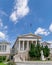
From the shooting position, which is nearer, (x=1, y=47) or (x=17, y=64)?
(x=17, y=64)

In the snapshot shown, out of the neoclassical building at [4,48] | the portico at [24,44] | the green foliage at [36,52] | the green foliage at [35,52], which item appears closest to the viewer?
the green foliage at [35,52]

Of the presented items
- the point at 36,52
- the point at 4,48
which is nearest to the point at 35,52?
the point at 36,52

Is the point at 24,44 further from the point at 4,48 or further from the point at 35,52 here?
the point at 35,52

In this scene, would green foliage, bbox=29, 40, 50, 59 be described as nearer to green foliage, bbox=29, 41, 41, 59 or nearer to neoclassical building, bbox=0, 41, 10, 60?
green foliage, bbox=29, 41, 41, 59

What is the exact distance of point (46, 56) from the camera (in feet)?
241

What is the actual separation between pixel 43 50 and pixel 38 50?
264cm

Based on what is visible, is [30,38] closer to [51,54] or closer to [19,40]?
[19,40]

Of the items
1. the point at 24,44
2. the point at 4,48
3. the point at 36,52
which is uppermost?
the point at 24,44

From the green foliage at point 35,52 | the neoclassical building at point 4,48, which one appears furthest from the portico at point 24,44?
the green foliage at point 35,52

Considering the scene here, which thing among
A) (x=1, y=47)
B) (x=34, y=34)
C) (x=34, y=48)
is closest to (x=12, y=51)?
(x=1, y=47)

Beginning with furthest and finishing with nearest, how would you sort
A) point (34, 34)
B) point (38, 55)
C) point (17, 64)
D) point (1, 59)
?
point (34, 34) → point (1, 59) → point (38, 55) → point (17, 64)

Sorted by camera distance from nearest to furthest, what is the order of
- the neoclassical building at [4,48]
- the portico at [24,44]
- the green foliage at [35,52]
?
1. the green foliage at [35,52]
2. the neoclassical building at [4,48]
3. the portico at [24,44]

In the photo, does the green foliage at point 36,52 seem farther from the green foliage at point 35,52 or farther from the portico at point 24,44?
the portico at point 24,44

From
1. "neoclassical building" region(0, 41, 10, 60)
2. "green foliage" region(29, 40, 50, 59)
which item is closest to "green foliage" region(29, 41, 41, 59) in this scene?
"green foliage" region(29, 40, 50, 59)
